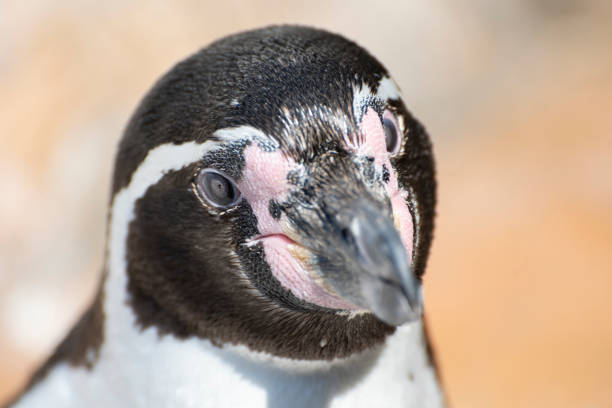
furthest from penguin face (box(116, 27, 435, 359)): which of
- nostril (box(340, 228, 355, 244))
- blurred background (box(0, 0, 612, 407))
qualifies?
blurred background (box(0, 0, 612, 407))

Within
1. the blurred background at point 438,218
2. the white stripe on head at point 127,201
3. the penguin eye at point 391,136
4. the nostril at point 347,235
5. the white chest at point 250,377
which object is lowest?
the blurred background at point 438,218

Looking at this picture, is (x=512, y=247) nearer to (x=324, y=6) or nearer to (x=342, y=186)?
(x=324, y=6)

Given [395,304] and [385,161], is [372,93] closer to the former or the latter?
[385,161]

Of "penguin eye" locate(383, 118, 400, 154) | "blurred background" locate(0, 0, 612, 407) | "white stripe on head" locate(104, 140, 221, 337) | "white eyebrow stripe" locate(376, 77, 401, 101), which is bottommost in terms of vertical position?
"blurred background" locate(0, 0, 612, 407)

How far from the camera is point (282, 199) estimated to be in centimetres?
105

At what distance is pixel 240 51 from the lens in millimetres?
1153

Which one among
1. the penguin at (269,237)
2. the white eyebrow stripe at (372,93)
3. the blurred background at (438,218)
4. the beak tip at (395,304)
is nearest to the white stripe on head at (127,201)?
the penguin at (269,237)

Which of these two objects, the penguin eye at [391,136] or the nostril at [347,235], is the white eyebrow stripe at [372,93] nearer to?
the penguin eye at [391,136]

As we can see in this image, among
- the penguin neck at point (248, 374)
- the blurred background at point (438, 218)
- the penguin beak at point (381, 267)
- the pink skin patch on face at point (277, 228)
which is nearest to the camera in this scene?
the penguin beak at point (381, 267)

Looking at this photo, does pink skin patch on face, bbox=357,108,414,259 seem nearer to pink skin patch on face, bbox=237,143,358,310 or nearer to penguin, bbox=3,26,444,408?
penguin, bbox=3,26,444,408

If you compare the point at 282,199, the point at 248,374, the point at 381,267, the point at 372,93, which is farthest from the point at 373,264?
the point at 248,374

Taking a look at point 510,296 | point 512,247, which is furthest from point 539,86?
point 510,296

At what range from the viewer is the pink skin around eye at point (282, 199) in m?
1.05

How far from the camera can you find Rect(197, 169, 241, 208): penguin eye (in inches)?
43.5
